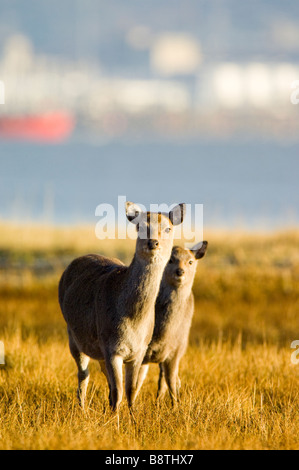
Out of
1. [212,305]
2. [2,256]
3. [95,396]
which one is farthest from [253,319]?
[2,256]

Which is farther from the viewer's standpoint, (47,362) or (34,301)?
(34,301)

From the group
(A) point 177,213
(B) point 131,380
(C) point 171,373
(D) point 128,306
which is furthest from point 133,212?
(C) point 171,373

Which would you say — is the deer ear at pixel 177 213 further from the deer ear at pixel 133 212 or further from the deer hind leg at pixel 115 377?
the deer hind leg at pixel 115 377

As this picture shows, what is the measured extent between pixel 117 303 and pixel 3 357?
111 inches

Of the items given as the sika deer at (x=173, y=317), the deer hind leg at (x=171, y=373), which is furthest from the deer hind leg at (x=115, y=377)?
the deer hind leg at (x=171, y=373)

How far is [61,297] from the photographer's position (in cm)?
770

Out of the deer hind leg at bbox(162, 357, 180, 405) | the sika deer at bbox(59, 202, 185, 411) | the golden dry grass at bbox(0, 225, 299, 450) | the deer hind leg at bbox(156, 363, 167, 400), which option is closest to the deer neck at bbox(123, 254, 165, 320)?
the sika deer at bbox(59, 202, 185, 411)

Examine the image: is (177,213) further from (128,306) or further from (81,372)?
(81,372)

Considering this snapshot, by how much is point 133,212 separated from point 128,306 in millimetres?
743

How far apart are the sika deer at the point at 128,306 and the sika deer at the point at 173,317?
63 cm

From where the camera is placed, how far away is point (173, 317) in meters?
7.23

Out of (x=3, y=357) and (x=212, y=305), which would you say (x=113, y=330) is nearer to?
(x=3, y=357)

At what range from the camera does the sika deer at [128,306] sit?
6.01 metres

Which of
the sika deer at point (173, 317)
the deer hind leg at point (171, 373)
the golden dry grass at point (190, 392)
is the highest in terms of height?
the sika deer at point (173, 317)
